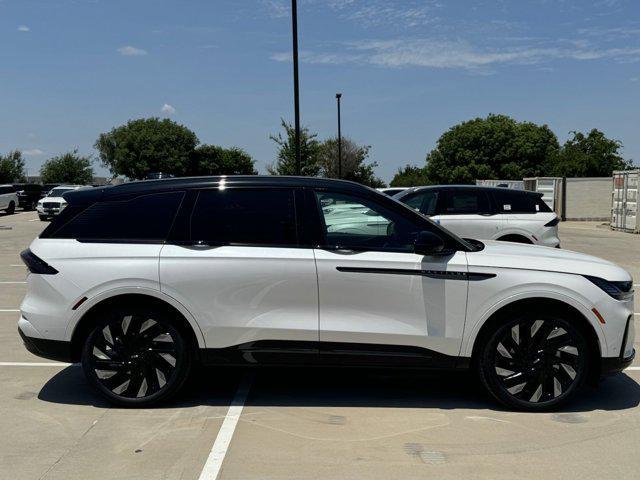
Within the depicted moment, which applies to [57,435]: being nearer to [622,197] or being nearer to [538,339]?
[538,339]

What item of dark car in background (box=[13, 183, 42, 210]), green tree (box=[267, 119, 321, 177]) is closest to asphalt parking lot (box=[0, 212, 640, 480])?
green tree (box=[267, 119, 321, 177])

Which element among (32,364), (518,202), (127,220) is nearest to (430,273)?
(127,220)

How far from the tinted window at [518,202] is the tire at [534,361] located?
7.09 metres

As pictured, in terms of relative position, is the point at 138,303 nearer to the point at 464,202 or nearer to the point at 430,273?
the point at 430,273

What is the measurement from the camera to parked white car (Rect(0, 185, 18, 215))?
3459 centimetres

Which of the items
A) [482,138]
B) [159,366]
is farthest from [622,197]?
[482,138]

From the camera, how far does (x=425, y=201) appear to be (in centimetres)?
1160

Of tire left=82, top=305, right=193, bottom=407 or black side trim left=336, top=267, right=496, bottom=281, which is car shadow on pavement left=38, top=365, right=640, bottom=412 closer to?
tire left=82, top=305, right=193, bottom=407

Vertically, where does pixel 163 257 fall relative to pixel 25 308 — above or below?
above

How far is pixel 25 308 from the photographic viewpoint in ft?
15.6

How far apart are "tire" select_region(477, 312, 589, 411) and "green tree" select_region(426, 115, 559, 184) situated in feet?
224

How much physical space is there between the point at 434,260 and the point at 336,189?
0.92 meters

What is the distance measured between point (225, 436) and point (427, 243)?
6.27 ft

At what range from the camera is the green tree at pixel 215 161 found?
82.6m
